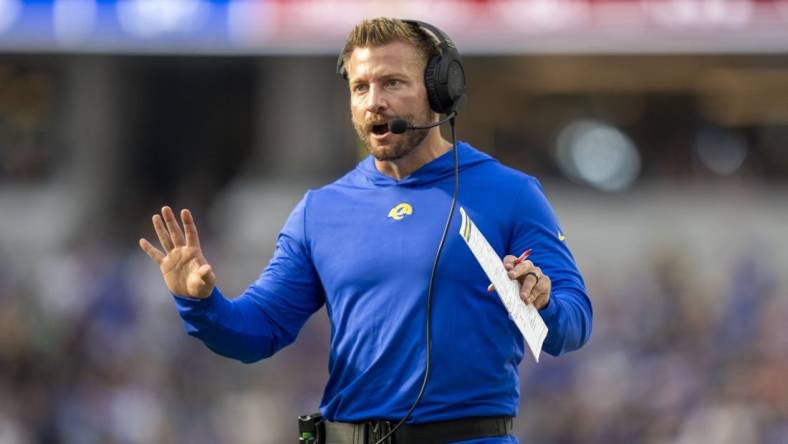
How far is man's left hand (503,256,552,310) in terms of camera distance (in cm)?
391

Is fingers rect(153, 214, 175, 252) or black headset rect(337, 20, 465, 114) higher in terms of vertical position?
black headset rect(337, 20, 465, 114)

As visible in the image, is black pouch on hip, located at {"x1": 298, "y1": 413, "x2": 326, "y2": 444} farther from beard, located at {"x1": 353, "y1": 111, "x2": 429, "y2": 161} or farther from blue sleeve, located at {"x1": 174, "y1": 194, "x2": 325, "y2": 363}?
beard, located at {"x1": 353, "y1": 111, "x2": 429, "y2": 161}

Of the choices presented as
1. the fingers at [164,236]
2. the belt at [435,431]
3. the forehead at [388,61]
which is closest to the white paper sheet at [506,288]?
the belt at [435,431]

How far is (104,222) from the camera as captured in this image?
46.0 ft

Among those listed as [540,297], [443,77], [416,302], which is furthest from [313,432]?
[443,77]

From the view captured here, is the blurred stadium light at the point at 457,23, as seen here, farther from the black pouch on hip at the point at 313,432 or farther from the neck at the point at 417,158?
the black pouch on hip at the point at 313,432

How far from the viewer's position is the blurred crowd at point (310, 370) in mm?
10852

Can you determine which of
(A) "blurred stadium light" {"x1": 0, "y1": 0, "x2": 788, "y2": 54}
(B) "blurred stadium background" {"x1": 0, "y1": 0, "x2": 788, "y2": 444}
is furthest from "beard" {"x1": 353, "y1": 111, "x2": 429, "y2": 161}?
Answer: (A) "blurred stadium light" {"x1": 0, "y1": 0, "x2": 788, "y2": 54}

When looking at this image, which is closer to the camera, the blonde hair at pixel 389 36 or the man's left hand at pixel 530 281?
the man's left hand at pixel 530 281

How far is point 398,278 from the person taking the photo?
4.23 m

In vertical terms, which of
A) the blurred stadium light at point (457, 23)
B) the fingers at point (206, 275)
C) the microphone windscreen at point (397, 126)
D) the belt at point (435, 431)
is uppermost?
the blurred stadium light at point (457, 23)

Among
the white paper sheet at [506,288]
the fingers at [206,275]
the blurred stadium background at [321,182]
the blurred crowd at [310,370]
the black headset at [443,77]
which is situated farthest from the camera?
the blurred stadium background at [321,182]

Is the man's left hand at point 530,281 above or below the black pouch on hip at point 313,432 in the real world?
above

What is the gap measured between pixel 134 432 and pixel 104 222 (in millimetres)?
3324
